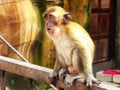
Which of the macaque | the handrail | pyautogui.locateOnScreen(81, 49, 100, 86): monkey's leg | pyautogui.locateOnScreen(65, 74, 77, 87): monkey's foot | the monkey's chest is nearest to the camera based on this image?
pyautogui.locateOnScreen(65, 74, 77, 87): monkey's foot

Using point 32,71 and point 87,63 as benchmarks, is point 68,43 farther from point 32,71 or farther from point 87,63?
point 32,71

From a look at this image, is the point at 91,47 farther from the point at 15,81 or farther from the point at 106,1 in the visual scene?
the point at 106,1

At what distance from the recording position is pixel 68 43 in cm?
286

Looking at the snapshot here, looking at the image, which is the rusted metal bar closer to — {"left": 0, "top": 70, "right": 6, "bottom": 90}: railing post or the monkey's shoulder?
{"left": 0, "top": 70, "right": 6, "bottom": 90}: railing post

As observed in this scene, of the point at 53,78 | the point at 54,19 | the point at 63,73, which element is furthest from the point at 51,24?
the point at 53,78

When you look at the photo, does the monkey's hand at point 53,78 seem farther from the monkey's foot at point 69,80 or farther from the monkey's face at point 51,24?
the monkey's face at point 51,24

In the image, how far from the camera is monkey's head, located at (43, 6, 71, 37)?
110 inches

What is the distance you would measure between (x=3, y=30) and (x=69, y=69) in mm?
2863

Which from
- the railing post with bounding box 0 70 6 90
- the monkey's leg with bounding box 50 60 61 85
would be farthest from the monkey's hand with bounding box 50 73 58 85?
the railing post with bounding box 0 70 6 90

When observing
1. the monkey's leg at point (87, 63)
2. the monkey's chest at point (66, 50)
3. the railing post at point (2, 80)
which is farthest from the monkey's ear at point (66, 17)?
the railing post at point (2, 80)

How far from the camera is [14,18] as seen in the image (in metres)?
5.61

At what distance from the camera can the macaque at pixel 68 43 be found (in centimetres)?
270

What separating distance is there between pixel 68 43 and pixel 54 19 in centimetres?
20

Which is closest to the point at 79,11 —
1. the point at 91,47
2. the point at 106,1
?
the point at 106,1
